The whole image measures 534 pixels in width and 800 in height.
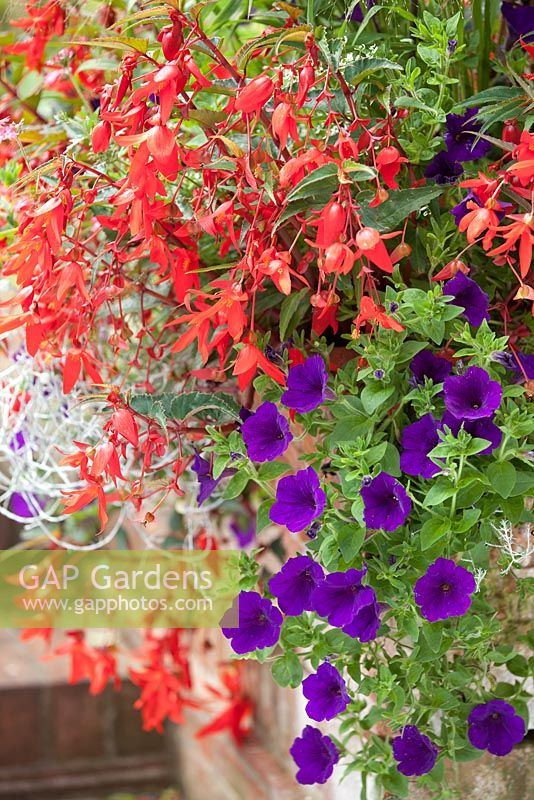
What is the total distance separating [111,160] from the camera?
695 mm

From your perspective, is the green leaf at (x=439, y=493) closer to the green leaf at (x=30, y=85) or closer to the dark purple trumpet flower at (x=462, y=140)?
the dark purple trumpet flower at (x=462, y=140)

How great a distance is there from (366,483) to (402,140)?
23cm

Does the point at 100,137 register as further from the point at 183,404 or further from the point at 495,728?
the point at 495,728

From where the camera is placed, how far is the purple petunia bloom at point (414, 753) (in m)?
0.61

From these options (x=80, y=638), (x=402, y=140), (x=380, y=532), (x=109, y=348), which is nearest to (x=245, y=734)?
(x=80, y=638)

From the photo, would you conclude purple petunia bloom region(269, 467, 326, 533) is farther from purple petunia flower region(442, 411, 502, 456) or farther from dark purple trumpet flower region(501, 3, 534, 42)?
dark purple trumpet flower region(501, 3, 534, 42)

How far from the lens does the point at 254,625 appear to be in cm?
61

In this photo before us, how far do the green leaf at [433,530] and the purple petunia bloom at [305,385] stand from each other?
0.10 meters

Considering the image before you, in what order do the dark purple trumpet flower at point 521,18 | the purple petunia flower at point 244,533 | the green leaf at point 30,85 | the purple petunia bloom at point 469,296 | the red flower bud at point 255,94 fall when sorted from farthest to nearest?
Result: the purple petunia flower at point 244,533 < the green leaf at point 30,85 < the dark purple trumpet flower at point 521,18 < the purple petunia bloom at point 469,296 < the red flower bud at point 255,94

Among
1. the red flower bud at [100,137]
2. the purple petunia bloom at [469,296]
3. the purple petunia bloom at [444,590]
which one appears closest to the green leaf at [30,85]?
the red flower bud at [100,137]

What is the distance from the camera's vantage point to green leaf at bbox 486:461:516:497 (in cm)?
54

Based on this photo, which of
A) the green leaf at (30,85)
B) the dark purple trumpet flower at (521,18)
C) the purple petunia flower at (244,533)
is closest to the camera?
the dark purple trumpet flower at (521,18)

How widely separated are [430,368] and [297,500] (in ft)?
0.40

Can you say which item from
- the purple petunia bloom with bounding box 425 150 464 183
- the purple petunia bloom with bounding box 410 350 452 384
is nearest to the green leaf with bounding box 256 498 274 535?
the purple petunia bloom with bounding box 410 350 452 384
